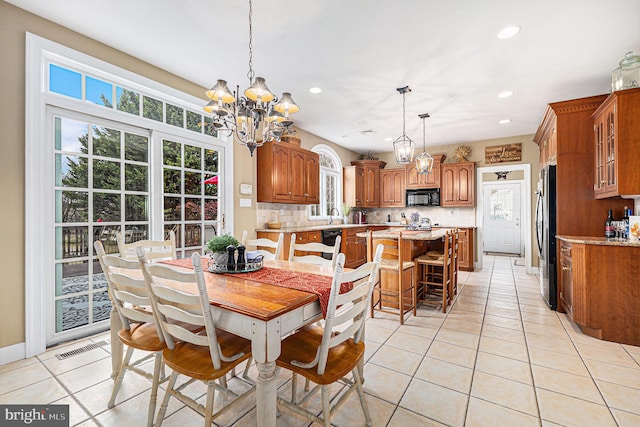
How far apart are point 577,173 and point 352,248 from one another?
3.57 metres

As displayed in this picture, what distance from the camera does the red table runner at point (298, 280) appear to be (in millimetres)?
1504

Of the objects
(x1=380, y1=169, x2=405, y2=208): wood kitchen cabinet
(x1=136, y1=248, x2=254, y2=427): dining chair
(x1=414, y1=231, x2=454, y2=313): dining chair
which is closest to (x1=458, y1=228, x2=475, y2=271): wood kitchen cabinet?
(x1=380, y1=169, x2=405, y2=208): wood kitchen cabinet

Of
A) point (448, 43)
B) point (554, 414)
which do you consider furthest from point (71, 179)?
point (554, 414)

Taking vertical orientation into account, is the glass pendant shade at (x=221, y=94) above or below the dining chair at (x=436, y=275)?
above

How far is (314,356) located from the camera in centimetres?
147

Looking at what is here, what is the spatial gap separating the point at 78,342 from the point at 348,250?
4.11 metres

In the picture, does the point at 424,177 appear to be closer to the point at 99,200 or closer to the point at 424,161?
the point at 424,161

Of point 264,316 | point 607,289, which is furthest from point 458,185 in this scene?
point 264,316

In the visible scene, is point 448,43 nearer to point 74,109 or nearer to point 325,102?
point 325,102

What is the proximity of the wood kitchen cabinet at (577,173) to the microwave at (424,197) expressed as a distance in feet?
9.62

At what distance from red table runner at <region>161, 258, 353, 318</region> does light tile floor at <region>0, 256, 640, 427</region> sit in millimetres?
766

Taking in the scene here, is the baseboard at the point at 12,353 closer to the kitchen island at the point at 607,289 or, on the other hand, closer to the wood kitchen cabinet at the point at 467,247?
the kitchen island at the point at 607,289

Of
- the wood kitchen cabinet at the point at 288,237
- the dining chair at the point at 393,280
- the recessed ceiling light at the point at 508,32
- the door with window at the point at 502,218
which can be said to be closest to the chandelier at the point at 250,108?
the dining chair at the point at 393,280

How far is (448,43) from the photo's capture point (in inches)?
105
